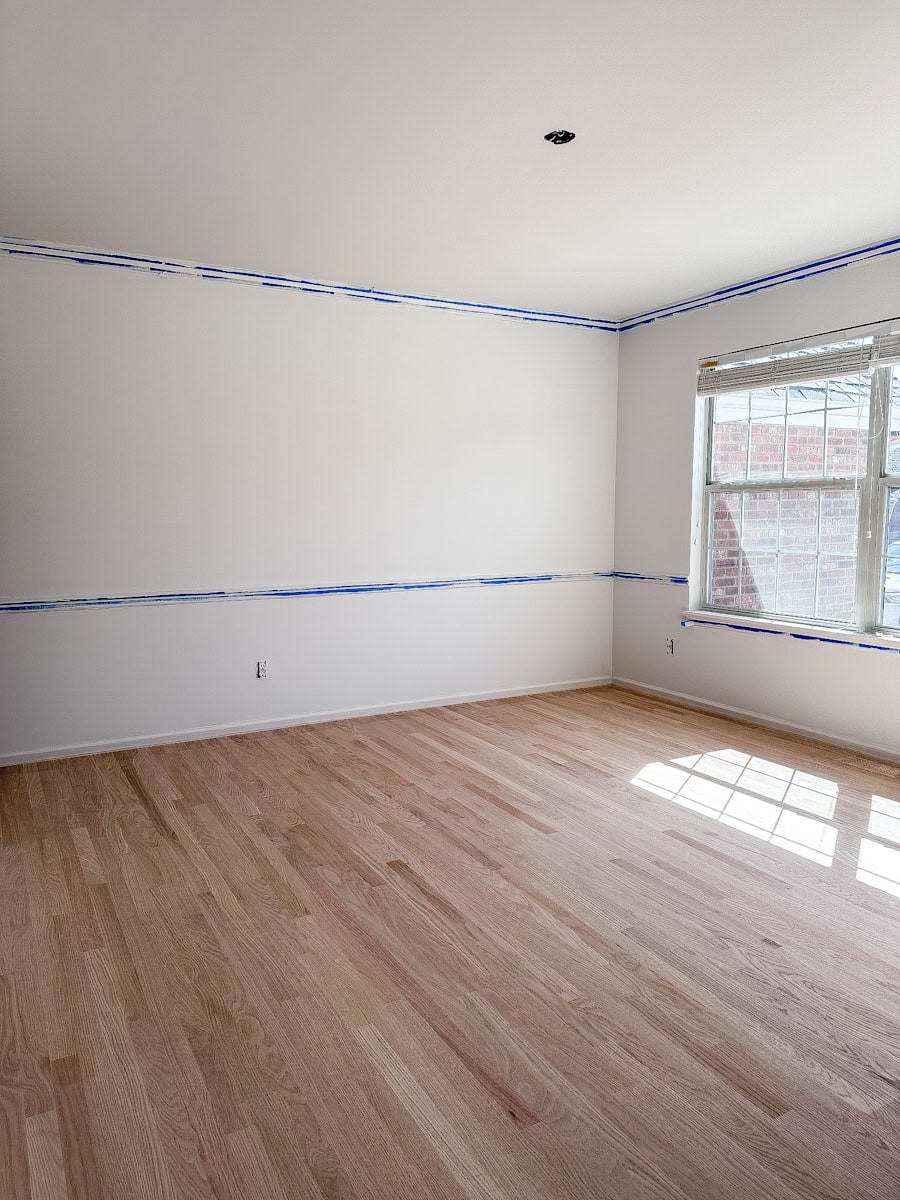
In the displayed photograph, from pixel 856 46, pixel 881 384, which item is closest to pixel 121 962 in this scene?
pixel 856 46

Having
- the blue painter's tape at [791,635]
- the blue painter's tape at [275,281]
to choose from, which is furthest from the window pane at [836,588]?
the blue painter's tape at [275,281]

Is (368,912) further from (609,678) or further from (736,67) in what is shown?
(609,678)

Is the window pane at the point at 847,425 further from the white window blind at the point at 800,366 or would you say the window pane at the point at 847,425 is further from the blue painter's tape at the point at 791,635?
the blue painter's tape at the point at 791,635

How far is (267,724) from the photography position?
4.97 m

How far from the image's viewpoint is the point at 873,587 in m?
4.41

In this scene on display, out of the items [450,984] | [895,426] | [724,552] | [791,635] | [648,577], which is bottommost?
[450,984]

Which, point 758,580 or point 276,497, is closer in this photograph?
point 276,497

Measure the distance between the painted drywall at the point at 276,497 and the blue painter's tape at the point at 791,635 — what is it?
95 cm

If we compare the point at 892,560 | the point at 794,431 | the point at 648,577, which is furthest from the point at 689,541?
the point at 892,560

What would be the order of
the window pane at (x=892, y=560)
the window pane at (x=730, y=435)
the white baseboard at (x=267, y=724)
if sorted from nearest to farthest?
1. the window pane at (x=892, y=560)
2. the white baseboard at (x=267, y=724)
3. the window pane at (x=730, y=435)

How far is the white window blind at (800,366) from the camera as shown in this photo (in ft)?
14.0

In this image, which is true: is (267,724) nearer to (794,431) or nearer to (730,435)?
(730,435)

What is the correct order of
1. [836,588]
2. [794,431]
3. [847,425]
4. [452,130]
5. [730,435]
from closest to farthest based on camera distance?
[452,130] → [847,425] → [836,588] → [794,431] → [730,435]

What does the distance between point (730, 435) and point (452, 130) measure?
3.01 meters
